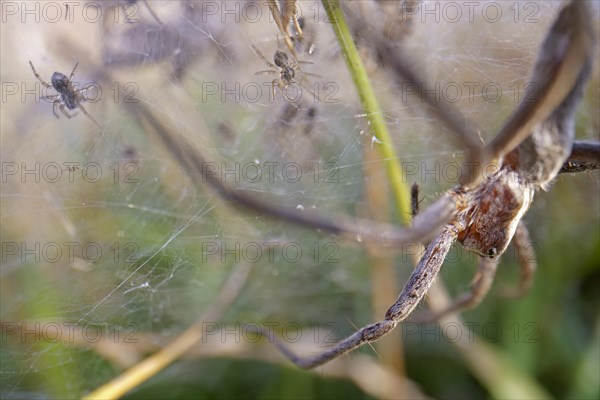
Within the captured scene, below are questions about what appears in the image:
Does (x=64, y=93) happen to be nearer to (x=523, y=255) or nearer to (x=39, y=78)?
(x=39, y=78)

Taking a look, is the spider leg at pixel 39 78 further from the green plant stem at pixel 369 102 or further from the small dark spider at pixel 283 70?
the green plant stem at pixel 369 102

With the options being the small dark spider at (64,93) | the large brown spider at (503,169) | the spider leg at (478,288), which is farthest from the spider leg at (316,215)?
the spider leg at (478,288)

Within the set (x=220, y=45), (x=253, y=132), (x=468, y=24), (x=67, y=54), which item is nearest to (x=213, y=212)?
(x=253, y=132)

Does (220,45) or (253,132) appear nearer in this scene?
(220,45)

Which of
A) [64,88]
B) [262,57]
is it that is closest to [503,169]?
[262,57]

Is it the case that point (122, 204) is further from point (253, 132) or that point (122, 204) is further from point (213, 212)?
point (253, 132)

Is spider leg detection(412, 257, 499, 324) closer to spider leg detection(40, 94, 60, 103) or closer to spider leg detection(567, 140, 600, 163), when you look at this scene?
spider leg detection(567, 140, 600, 163)
